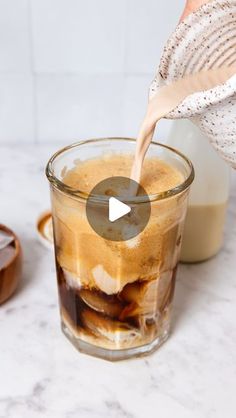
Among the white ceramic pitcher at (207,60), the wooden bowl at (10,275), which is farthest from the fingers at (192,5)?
the wooden bowl at (10,275)

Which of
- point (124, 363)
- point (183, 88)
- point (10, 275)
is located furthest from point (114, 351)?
point (183, 88)

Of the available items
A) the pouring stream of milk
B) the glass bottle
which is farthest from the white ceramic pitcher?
the glass bottle

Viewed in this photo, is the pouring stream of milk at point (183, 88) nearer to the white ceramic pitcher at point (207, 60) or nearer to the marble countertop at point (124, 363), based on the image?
the white ceramic pitcher at point (207, 60)

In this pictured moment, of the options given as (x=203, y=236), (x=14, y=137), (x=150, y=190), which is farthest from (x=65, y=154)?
(x=14, y=137)

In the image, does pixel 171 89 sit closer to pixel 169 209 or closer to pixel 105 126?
pixel 169 209
